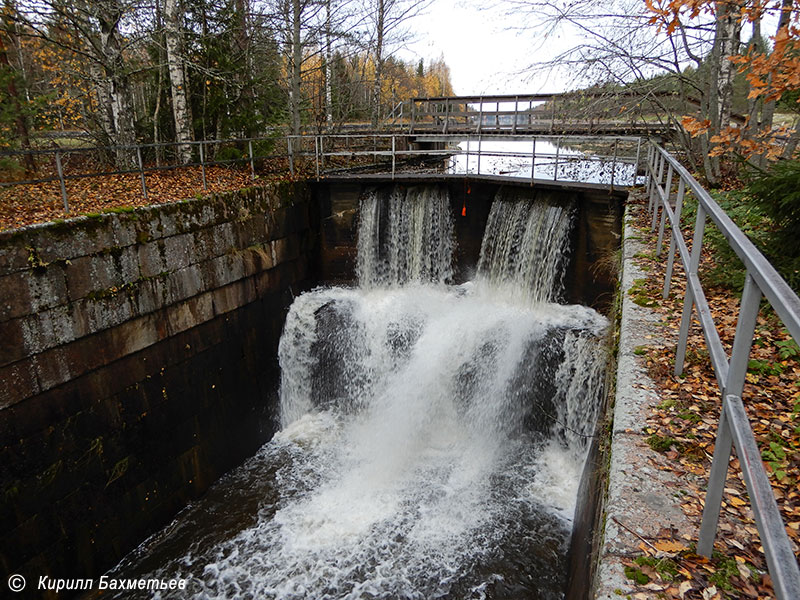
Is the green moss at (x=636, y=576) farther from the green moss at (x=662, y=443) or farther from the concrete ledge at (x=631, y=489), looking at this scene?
the green moss at (x=662, y=443)

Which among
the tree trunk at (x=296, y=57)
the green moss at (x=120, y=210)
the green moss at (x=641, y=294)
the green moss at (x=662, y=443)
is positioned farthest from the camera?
the tree trunk at (x=296, y=57)

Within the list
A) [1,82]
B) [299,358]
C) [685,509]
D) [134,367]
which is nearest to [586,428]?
[685,509]

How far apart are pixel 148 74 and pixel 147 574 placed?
12.0 m

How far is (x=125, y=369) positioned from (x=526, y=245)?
713 centimetres

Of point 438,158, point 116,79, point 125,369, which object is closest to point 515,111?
point 438,158

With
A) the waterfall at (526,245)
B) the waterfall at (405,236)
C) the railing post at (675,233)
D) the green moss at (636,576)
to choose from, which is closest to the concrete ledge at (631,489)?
the green moss at (636,576)

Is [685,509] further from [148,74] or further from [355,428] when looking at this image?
[148,74]

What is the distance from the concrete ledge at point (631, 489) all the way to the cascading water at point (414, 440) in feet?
11.5

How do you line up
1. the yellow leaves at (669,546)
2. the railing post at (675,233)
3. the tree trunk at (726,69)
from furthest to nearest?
the tree trunk at (726,69), the railing post at (675,233), the yellow leaves at (669,546)

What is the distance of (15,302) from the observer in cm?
611

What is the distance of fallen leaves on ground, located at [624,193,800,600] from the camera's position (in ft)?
6.86

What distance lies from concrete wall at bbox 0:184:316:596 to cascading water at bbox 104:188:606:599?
2.11ft

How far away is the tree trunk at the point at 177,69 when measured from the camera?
10.3 m

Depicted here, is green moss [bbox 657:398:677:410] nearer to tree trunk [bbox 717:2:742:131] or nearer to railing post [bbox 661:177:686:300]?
railing post [bbox 661:177:686:300]
